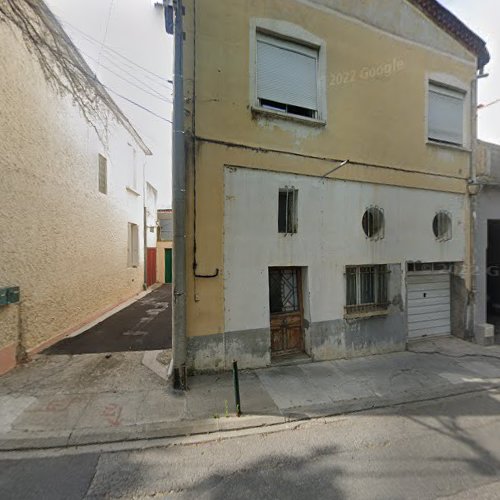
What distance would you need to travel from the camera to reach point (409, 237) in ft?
23.6

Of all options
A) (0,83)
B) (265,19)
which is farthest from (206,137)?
(0,83)

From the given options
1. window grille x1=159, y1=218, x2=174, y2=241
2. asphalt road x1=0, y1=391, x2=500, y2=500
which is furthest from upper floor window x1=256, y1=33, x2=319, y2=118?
window grille x1=159, y1=218, x2=174, y2=241

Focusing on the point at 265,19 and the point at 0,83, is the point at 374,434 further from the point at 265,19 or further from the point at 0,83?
the point at 0,83

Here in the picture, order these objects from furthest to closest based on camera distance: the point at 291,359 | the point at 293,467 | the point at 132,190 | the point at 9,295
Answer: the point at 132,190
the point at 291,359
the point at 9,295
the point at 293,467

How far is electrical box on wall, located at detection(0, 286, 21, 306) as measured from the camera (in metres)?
5.01

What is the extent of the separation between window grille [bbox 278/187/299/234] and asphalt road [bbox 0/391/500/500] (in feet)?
11.7

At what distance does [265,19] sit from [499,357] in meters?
9.05

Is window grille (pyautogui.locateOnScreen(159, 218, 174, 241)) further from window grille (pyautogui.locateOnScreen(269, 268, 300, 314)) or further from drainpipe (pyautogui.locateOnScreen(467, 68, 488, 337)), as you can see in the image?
drainpipe (pyautogui.locateOnScreen(467, 68, 488, 337))

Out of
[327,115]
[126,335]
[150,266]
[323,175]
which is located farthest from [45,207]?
[150,266]

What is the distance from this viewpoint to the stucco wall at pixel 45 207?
520 cm

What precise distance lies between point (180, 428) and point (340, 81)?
288 inches

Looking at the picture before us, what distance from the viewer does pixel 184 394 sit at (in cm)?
462

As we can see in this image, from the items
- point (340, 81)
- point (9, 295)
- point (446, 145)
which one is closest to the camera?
point (9, 295)

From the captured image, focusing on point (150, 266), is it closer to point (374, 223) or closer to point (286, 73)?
point (374, 223)
